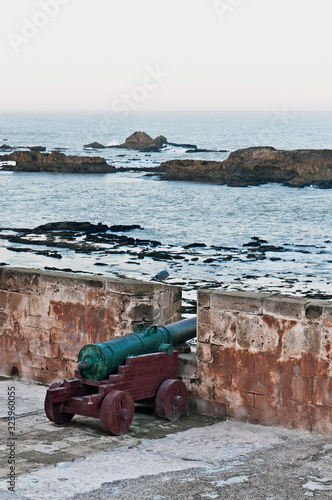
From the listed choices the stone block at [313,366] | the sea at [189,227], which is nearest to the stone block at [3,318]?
the stone block at [313,366]

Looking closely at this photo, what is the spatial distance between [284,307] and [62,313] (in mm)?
2385

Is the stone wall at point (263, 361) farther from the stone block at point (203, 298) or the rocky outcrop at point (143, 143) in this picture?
the rocky outcrop at point (143, 143)

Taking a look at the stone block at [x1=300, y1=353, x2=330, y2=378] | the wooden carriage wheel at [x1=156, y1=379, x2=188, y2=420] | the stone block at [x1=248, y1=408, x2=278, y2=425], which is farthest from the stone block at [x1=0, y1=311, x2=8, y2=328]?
the stone block at [x1=300, y1=353, x2=330, y2=378]

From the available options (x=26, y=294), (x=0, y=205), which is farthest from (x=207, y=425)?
(x=0, y=205)

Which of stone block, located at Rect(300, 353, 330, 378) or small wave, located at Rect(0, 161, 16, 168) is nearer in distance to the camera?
stone block, located at Rect(300, 353, 330, 378)

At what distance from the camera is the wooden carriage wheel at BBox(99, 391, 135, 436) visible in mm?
6036

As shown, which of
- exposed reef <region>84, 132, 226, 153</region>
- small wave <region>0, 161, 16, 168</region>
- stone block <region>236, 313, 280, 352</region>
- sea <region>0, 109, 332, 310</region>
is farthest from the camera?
exposed reef <region>84, 132, 226, 153</region>

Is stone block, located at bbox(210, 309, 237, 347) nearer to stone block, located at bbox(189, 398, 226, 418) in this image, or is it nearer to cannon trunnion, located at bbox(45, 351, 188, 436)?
cannon trunnion, located at bbox(45, 351, 188, 436)

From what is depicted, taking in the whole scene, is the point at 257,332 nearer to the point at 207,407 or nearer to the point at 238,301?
the point at 238,301

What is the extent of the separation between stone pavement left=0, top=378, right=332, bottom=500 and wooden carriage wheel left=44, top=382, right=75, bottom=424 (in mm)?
68

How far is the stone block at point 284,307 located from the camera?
20.8 feet

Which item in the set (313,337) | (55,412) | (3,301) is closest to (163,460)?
(55,412)

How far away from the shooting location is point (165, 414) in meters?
6.64

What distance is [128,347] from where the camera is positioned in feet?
21.2
